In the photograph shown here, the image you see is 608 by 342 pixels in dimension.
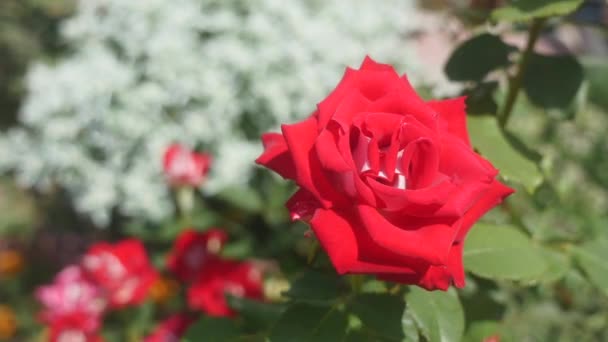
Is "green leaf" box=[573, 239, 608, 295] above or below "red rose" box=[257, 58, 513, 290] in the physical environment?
below

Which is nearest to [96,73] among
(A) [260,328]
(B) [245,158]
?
(B) [245,158]

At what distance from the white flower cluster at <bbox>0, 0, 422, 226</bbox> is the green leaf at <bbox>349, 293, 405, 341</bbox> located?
4.23 ft

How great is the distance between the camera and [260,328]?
877 mm

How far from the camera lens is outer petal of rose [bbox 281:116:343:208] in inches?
21.5

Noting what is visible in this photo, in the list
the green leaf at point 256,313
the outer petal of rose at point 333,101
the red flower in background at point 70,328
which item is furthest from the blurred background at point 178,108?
the outer petal of rose at point 333,101

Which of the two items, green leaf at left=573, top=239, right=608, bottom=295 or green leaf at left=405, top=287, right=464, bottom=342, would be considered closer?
green leaf at left=405, top=287, right=464, bottom=342

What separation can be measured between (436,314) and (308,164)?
0.69ft

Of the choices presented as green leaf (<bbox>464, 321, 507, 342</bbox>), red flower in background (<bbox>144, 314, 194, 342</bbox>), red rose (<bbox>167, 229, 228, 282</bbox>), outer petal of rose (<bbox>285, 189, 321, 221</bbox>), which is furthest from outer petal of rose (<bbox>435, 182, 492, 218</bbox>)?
red rose (<bbox>167, 229, 228, 282</bbox>)

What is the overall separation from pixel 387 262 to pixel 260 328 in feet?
1.31

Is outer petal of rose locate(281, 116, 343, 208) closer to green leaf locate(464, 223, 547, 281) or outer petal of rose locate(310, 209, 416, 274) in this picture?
outer petal of rose locate(310, 209, 416, 274)

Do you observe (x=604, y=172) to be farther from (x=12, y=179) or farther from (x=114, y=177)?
(x=12, y=179)

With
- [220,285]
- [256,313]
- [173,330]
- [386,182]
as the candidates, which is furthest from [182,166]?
[386,182]

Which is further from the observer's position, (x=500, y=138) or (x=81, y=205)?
(x=81, y=205)

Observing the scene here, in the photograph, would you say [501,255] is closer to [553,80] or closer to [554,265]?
[554,265]
